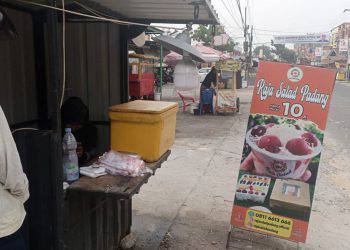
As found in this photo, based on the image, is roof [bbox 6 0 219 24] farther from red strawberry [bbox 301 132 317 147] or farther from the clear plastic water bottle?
red strawberry [bbox 301 132 317 147]

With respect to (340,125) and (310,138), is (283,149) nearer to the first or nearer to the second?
(310,138)

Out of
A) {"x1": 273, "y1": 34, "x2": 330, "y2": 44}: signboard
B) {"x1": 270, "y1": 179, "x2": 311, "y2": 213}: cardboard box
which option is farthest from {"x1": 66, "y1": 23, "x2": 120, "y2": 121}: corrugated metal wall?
{"x1": 273, "y1": 34, "x2": 330, "y2": 44}: signboard

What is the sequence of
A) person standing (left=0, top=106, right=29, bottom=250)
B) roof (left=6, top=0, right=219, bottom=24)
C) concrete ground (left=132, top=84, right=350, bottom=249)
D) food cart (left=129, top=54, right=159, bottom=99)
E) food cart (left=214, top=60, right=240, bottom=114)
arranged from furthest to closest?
food cart (left=129, top=54, right=159, bottom=99) < food cart (left=214, top=60, right=240, bottom=114) < concrete ground (left=132, top=84, right=350, bottom=249) < roof (left=6, top=0, right=219, bottom=24) < person standing (left=0, top=106, right=29, bottom=250)

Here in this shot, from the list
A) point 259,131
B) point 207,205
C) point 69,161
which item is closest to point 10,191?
point 69,161

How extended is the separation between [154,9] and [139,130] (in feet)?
4.16

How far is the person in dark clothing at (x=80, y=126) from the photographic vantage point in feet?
10.6

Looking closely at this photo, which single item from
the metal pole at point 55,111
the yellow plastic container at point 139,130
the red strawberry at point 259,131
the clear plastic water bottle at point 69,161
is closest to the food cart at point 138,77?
the red strawberry at point 259,131

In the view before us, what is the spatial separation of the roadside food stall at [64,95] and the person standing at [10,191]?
13.3 inches

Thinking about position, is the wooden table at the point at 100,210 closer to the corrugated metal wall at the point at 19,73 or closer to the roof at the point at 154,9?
the corrugated metal wall at the point at 19,73

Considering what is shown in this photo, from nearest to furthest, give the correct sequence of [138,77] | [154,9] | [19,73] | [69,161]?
[69,161] → [19,73] → [154,9] → [138,77]

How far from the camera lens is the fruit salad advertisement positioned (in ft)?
12.2

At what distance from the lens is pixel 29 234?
2.41 m

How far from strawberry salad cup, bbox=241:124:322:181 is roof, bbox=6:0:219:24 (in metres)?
1.21

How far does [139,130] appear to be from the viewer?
117 inches
